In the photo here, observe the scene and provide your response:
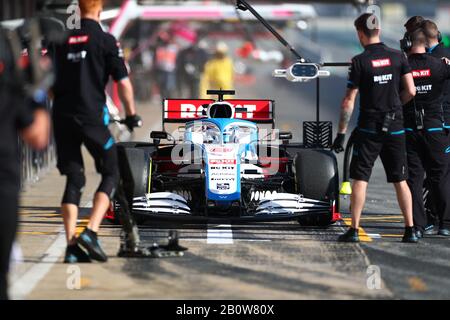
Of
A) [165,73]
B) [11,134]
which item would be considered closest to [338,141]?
[11,134]

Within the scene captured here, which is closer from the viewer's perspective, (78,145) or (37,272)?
(37,272)

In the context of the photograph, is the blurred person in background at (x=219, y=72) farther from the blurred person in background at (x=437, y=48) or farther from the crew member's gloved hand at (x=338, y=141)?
the crew member's gloved hand at (x=338, y=141)

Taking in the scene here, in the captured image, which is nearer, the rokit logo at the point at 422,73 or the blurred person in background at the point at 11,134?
the blurred person in background at the point at 11,134

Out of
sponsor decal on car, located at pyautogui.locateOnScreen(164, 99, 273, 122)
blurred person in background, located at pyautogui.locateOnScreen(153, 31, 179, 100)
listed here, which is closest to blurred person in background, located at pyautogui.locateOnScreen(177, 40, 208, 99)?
blurred person in background, located at pyautogui.locateOnScreen(153, 31, 179, 100)

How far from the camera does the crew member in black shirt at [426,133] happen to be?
1170 centimetres

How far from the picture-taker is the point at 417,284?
8.99m

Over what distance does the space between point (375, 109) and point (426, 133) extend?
113 centimetres

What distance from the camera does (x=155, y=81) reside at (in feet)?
140

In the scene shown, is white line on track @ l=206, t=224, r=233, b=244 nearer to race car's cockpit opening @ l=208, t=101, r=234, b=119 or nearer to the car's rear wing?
race car's cockpit opening @ l=208, t=101, r=234, b=119

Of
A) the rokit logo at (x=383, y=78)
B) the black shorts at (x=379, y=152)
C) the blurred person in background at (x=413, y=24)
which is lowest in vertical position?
the black shorts at (x=379, y=152)

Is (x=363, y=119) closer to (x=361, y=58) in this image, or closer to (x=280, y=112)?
(x=361, y=58)

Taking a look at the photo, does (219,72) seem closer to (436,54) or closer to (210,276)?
(436,54)

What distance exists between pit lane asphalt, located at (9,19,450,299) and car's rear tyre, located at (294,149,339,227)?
0.61 feet

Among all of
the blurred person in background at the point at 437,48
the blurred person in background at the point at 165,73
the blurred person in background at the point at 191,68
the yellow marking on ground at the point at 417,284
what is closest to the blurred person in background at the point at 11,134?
the yellow marking on ground at the point at 417,284
